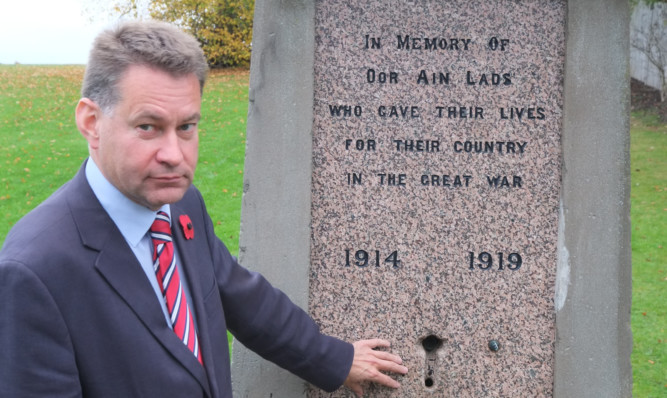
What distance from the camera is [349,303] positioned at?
358cm

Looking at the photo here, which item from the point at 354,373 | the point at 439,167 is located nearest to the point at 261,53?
the point at 439,167

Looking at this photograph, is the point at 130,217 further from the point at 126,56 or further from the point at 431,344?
the point at 431,344

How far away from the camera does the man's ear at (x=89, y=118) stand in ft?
7.14

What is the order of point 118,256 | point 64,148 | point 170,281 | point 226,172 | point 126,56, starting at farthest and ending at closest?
point 64,148, point 226,172, point 170,281, point 118,256, point 126,56

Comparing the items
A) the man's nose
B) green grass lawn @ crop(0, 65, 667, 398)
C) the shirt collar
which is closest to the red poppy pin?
the shirt collar

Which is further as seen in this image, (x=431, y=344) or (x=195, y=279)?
(x=431, y=344)

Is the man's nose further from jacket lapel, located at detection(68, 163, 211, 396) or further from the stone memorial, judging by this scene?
the stone memorial

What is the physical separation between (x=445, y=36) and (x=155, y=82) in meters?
1.72

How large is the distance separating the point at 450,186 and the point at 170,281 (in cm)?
160

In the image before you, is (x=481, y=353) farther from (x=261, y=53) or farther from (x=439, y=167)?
(x=261, y=53)

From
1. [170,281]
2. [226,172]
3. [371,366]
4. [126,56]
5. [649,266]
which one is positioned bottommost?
[371,366]

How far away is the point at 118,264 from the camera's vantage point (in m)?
2.22

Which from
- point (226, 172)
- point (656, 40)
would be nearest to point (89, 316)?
point (226, 172)

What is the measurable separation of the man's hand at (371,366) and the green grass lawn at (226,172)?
9.28ft
